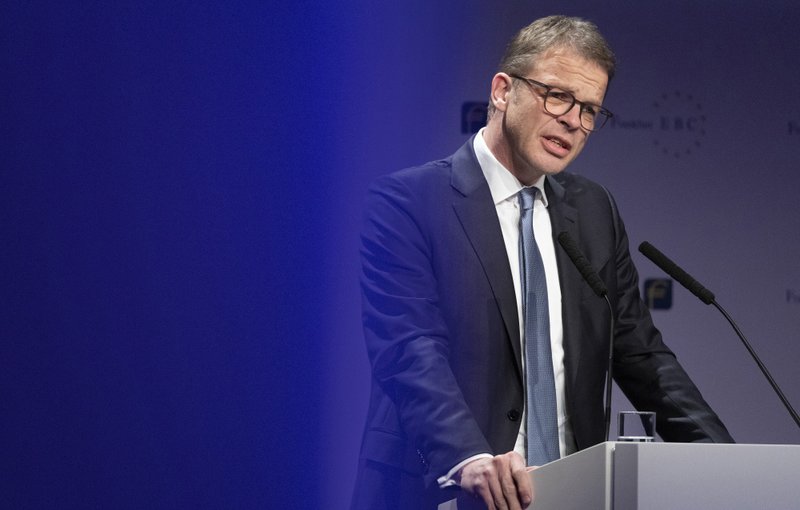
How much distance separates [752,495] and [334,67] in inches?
53.9

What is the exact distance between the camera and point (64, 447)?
1.85 m

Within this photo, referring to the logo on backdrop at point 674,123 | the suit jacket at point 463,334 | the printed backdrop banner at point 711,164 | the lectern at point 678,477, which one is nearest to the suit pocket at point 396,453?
the suit jacket at point 463,334

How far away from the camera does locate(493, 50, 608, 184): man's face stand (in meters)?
2.38

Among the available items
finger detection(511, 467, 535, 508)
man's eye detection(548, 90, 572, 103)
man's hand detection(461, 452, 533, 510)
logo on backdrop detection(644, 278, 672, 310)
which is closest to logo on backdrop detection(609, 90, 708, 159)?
logo on backdrop detection(644, 278, 672, 310)

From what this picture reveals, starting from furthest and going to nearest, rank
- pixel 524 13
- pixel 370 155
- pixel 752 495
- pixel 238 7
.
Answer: pixel 524 13 → pixel 370 155 → pixel 238 7 → pixel 752 495

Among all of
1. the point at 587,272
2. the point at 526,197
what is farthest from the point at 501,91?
the point at 587,272

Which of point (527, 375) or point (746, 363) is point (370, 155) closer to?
point (527, 375)

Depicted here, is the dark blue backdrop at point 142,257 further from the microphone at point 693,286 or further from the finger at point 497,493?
the microphone at point 693,286

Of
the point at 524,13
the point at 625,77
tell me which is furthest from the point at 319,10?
the point at 625,77

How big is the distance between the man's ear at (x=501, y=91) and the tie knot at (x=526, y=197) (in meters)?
0.19

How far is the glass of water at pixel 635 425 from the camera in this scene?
178cm

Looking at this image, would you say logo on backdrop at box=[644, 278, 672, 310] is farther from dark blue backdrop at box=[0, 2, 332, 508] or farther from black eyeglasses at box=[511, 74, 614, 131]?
dark blue backdrop at box=[0, 2, 332, 508]

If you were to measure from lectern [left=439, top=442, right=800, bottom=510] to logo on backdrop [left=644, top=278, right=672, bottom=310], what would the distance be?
1664mm

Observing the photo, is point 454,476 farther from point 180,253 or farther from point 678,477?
point 180,253
